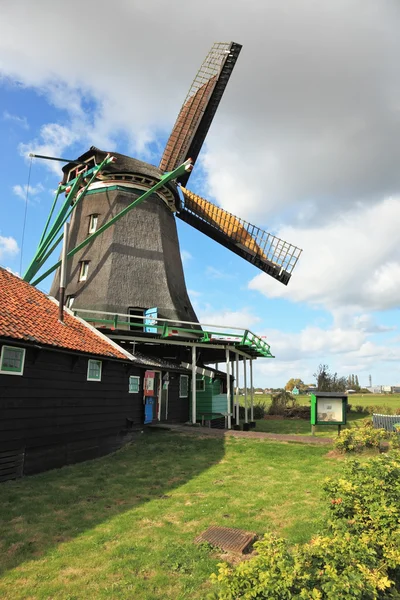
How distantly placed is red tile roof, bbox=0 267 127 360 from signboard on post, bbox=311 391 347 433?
792 centimetres

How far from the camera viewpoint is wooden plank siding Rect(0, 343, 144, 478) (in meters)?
10.6

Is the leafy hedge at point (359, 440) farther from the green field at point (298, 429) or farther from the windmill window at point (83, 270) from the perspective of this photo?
the windmill window at point (83, 270)

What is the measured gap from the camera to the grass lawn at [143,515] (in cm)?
560

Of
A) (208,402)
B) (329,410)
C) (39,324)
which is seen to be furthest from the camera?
(208,402)

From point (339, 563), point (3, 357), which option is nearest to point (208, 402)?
point (3, 357)

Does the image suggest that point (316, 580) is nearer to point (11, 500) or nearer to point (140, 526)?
point (140, 526)

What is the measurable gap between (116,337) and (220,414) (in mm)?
8039

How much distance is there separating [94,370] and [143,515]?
23.0 feet

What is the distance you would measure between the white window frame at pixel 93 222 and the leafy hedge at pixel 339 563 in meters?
21.8

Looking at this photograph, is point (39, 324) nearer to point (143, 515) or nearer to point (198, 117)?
point (143, 515)

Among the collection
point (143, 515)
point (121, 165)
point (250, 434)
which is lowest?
point (143, 515)

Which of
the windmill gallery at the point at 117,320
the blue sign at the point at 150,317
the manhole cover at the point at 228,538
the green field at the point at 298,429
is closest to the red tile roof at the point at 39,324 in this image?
the windmill gallery at the point at 117,320

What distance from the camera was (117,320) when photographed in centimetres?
1934

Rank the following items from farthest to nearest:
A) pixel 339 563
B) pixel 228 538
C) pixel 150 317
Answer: pixel 150 317
pixel 228 538
pixel 339 563
